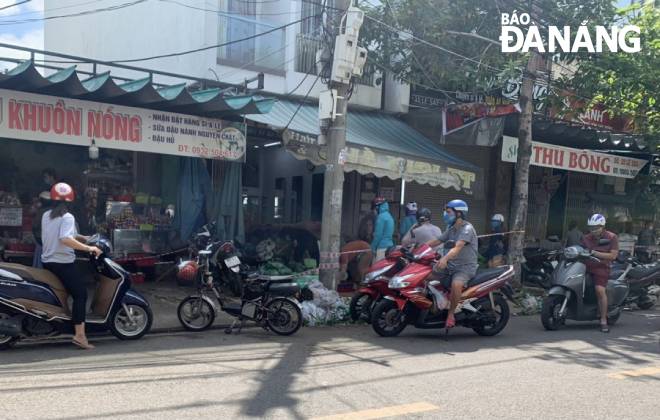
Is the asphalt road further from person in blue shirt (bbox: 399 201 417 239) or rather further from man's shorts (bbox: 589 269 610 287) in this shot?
person in blue shirt (bbox: 399 201 417 239)

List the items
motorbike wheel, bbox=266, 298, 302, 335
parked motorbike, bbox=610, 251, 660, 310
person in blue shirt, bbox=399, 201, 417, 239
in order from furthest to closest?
1. person in blue shirt, bbox=399, 201, 417, 239
2. parked motorbike, bbox=610, 251, 660, 310
3. motorbike wheel, bbox=266, 298, 302, 335

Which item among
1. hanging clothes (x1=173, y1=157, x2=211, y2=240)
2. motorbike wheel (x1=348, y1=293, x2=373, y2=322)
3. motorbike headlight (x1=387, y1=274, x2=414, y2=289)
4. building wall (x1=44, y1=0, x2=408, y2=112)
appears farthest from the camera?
building wall (x1=44, y1=0, x2=408, y2=112)

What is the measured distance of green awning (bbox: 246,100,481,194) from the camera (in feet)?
34.0

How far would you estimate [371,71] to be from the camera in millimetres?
13062

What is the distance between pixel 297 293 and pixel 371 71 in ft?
22.9

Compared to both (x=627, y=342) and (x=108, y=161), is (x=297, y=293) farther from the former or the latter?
(x=108, y=161)

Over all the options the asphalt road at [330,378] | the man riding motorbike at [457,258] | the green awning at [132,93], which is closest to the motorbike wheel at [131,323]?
the asphalt road at [330,378]

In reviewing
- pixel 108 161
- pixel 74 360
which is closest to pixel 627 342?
pixel 74 360

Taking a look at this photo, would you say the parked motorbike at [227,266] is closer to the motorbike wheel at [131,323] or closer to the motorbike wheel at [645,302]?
the motorbike wheel at [131,323]

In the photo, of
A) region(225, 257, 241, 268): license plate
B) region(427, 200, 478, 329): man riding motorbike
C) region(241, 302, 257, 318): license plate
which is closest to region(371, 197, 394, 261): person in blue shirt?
region(427, 200, 478, 329): man riding motorbike

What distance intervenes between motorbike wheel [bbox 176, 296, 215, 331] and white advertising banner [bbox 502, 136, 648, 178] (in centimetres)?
775

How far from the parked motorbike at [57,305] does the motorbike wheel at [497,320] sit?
174 inches

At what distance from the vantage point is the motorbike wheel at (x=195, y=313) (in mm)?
7516
